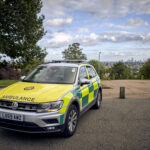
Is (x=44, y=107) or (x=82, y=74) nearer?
(x=44, y=107)

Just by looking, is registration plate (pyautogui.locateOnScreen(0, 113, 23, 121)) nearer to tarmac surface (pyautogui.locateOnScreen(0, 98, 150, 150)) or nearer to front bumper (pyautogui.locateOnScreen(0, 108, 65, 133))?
front bumper (pyautogui.locateOnScreen(0, 108, 65, 133))

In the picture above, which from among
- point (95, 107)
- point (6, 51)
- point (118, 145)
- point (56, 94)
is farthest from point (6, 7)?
point (118, 145)

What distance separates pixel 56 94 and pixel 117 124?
2.20m

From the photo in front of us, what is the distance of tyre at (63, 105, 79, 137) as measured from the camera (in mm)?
3565

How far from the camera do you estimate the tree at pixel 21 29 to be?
435 inches

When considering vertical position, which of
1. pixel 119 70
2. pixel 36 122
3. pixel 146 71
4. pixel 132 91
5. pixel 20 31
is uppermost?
pixel 20 31

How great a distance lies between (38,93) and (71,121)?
1001mm

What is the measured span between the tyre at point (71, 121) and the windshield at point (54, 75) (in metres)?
0.73

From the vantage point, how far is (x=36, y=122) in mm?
3129

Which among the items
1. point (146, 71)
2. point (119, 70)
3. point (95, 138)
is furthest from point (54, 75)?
point (119, 70)

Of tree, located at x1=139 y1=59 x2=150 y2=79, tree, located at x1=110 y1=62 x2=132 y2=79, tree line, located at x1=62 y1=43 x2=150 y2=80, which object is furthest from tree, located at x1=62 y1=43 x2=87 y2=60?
tree, located at x1=110 y1=62 x2=132 y2=79

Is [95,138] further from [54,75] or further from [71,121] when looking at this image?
[54,75]

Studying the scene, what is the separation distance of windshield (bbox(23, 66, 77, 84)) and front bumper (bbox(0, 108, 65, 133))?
115 centimetres

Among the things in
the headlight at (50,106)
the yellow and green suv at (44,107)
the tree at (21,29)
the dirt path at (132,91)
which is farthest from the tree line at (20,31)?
the headlight at (50,106)
